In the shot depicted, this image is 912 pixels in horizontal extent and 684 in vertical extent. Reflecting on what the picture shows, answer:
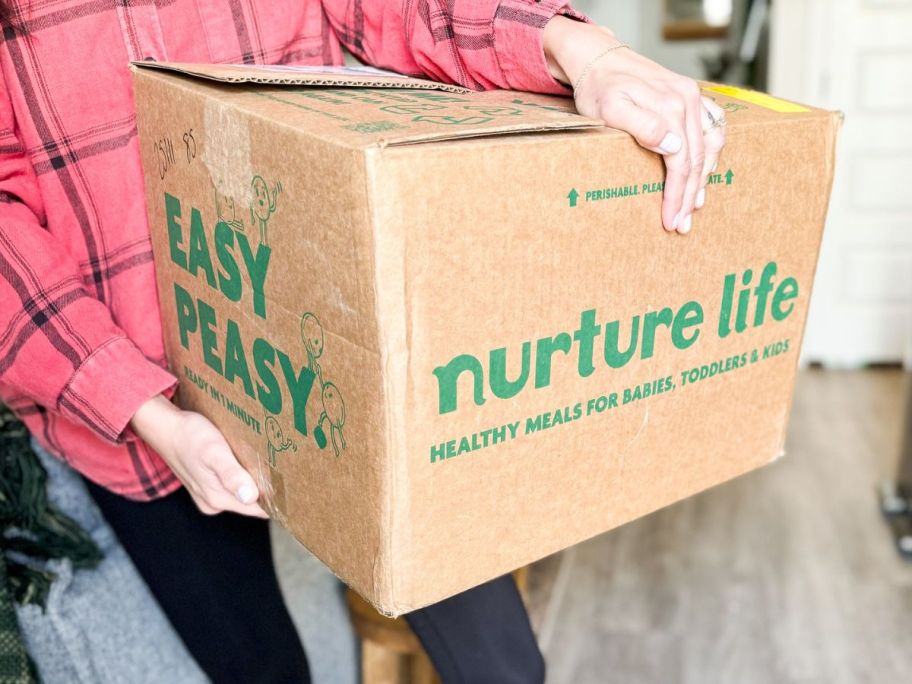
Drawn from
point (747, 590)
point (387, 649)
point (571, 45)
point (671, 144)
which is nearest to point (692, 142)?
point (671, 144)

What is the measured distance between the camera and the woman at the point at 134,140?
2.27 feet

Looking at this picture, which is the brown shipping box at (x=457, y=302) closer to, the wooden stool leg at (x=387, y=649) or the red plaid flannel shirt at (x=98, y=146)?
the red plaid flannel shirt at (x=98, y=146)

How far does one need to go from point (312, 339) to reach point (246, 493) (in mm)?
191

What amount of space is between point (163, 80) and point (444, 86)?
22 cm

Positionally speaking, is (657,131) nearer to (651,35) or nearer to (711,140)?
(711,140)

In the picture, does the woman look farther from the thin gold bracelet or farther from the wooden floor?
the wooden floor

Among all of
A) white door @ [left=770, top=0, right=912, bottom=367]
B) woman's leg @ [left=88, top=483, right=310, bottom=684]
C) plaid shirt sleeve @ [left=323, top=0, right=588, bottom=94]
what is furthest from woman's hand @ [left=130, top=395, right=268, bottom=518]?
white door @ [left=770, top=0, right=912, bottom=367]

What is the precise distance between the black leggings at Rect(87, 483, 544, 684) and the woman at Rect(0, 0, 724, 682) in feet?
0.16

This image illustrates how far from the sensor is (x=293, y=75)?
72 cm

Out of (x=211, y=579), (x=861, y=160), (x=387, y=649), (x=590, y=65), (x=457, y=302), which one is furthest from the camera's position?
(x=861, y=160)

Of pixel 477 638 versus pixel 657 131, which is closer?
pixel 657 131

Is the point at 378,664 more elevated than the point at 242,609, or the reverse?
the point at 242,609

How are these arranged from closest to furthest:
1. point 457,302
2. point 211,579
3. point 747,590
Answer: point 457,302 < point 211,579 < point 747,590

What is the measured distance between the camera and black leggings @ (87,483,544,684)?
0.91 m
